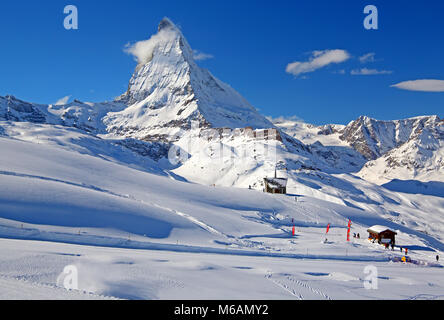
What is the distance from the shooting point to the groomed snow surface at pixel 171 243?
53.0ft

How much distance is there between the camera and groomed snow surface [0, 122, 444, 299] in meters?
16.2

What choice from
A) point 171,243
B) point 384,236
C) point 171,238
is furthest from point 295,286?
point 384,236

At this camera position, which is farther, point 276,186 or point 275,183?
point 275,183

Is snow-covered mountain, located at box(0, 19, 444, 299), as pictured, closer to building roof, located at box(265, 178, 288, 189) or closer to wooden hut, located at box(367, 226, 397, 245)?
wooden hut, located at box(367, 226, 397, 245)

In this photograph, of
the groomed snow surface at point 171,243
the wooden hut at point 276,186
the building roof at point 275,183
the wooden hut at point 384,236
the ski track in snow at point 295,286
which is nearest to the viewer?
the groomed snow surface at point 171,243

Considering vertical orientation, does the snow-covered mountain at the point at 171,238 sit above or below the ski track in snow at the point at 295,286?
above

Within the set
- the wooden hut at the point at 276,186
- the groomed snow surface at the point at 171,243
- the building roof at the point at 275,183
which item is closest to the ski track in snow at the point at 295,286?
the groomed snow surface at the point at 171,243

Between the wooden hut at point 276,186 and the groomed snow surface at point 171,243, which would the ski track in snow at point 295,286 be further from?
the wooden hut at point 276,186

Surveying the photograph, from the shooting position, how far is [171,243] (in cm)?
2808

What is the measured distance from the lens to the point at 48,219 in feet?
90.3

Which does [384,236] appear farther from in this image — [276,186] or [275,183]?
[275,183]

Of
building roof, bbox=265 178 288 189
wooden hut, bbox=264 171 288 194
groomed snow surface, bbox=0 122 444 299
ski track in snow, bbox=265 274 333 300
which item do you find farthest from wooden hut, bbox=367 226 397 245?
building roof, bbox=265 178 288 189
